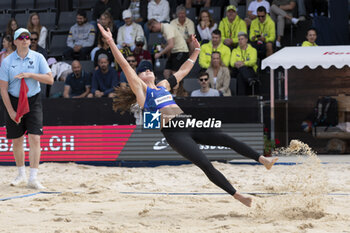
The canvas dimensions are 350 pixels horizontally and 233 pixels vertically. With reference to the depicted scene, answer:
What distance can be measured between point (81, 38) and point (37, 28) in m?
1.07

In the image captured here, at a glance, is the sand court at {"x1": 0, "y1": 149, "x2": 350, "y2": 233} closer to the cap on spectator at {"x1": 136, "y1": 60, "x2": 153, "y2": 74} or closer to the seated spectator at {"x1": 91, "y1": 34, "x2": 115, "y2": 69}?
the cap on spectator at {"x1": 136, "y1": 60, "x2": 153, "y2": 74}

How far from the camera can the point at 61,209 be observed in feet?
19.1

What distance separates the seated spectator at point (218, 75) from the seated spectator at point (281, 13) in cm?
196

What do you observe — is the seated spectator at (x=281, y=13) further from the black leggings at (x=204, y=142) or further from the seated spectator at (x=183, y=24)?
the black leggings at (x=204, y=142)

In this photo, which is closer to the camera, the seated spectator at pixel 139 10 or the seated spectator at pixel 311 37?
the seated spectator at pixel 311 37

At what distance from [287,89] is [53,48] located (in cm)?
584

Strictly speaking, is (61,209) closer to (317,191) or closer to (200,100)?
(317,191)

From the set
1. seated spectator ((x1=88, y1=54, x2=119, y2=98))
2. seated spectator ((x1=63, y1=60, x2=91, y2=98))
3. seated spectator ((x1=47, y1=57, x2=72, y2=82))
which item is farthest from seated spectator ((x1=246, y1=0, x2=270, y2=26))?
seated spectator ((x1=47, y1=57, x2=72, y2=82))

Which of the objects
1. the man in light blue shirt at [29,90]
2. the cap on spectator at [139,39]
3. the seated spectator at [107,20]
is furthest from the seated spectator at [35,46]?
the man in light blue shirt at [29,90]

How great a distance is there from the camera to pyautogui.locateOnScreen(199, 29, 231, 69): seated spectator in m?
11.2

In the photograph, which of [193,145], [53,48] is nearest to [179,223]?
[193,145]

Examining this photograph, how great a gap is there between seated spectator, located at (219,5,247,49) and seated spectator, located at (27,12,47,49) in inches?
167

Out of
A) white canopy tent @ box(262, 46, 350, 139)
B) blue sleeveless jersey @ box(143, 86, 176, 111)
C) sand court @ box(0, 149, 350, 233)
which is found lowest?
sand court @ box(0, 149, 350, 233)

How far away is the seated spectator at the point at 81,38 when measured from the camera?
1286 cm
